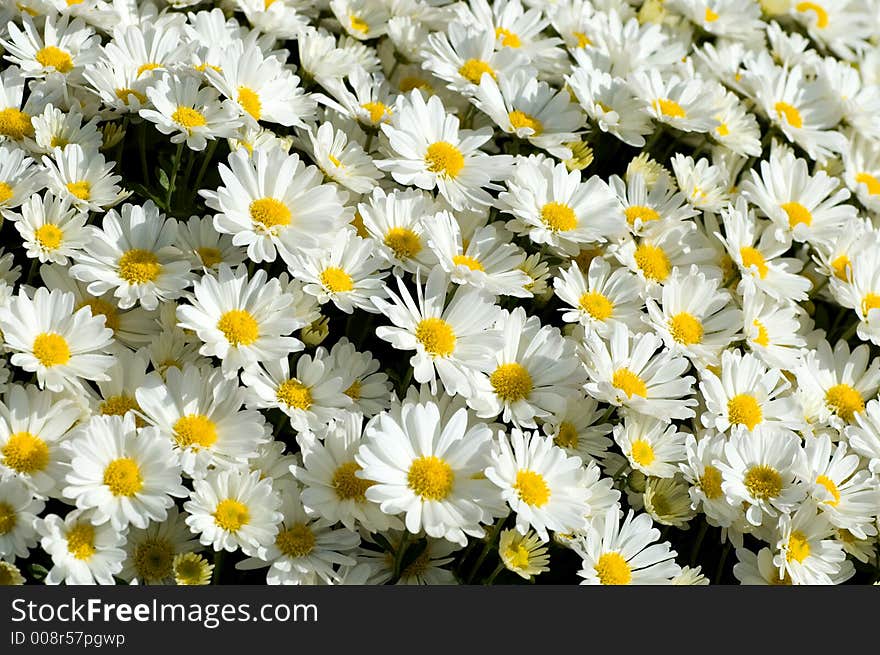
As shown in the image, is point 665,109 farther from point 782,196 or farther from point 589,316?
point 589,316

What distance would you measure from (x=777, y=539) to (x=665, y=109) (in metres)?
1.24

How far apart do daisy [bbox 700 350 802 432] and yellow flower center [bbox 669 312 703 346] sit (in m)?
0.08

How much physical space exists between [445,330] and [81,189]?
0.90 m

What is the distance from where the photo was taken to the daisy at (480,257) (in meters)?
2.34

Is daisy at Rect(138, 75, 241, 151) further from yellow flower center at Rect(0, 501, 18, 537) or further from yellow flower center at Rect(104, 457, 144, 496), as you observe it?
yellow flower center at Rect(0, 501, 18, 537)

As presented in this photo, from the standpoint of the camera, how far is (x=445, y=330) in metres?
2.29

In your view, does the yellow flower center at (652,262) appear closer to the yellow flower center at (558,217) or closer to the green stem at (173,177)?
the yellow flower center at (558,217)

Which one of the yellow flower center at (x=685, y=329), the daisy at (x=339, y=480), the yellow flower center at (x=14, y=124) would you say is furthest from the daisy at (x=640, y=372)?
the yellow flower center at (x=14, y=124)

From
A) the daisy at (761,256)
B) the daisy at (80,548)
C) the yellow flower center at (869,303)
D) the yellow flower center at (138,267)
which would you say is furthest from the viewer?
the yellow flower center at (869,303)

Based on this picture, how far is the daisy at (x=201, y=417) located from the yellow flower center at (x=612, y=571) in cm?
75

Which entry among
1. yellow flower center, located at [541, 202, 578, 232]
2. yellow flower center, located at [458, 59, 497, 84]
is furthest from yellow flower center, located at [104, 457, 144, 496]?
yellow flower center, located at [458, 59, 497, 84]

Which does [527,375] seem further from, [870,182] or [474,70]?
[870,182]

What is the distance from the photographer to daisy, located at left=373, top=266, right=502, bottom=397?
2236 millimetres
